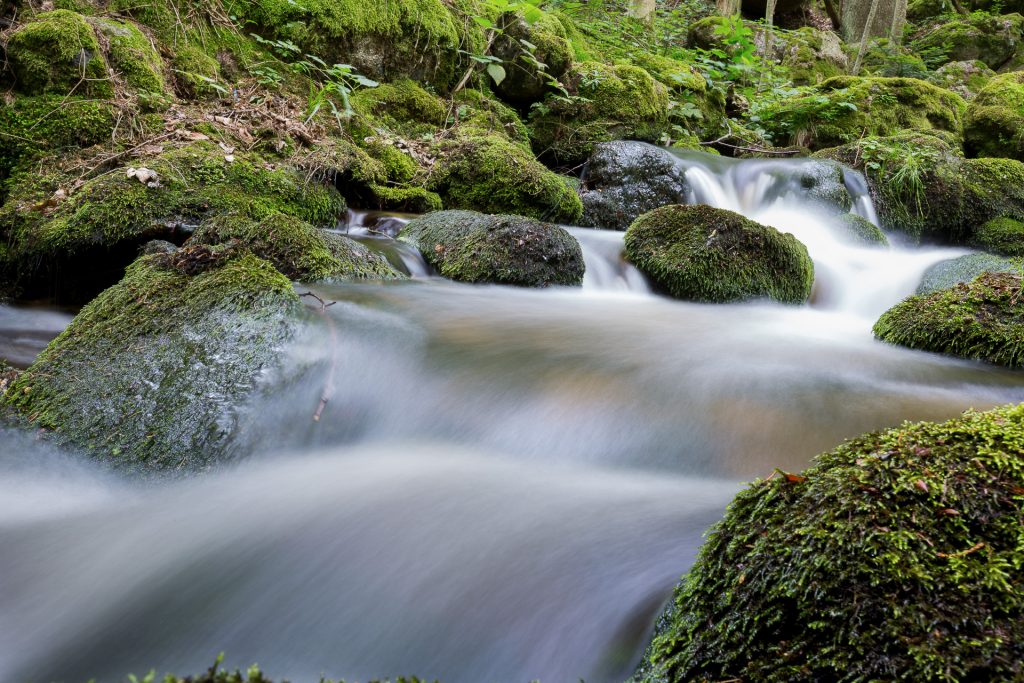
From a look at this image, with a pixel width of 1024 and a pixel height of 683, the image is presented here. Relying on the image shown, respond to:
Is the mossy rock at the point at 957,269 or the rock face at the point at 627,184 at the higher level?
the rock face at the point at 627,184

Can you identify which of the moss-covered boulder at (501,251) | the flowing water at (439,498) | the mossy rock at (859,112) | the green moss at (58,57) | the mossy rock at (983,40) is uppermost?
the mossy rock at (983,40)

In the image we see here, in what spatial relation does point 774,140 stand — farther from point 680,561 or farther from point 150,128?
point 680,561

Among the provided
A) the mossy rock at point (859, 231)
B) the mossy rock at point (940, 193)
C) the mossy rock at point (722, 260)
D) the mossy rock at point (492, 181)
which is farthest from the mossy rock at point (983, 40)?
the mossy rock at point (722, 260)

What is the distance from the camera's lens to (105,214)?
4.00 m

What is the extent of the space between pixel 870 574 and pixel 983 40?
21062 mm

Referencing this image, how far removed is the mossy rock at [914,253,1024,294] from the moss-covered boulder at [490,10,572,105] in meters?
4.94

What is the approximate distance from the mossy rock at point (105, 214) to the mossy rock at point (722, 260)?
3.06m

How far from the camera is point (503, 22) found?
8.12 metres

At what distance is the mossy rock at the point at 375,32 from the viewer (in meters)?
6.70

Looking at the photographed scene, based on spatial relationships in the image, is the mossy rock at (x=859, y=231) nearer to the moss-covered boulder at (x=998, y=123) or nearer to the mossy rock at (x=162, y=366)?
the moss-covered boulder at (x=998, y=123)

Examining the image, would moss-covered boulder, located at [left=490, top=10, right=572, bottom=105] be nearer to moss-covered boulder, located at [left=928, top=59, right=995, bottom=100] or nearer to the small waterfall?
the small waterfall

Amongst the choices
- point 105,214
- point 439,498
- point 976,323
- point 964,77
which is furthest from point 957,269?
point 964,77

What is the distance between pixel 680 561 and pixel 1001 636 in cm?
81

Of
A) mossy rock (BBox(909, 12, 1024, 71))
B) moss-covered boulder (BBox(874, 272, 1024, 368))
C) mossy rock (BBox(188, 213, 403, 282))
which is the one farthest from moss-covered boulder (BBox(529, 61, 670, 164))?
mossy rock (BBox(909, 12, 1024, 71))
